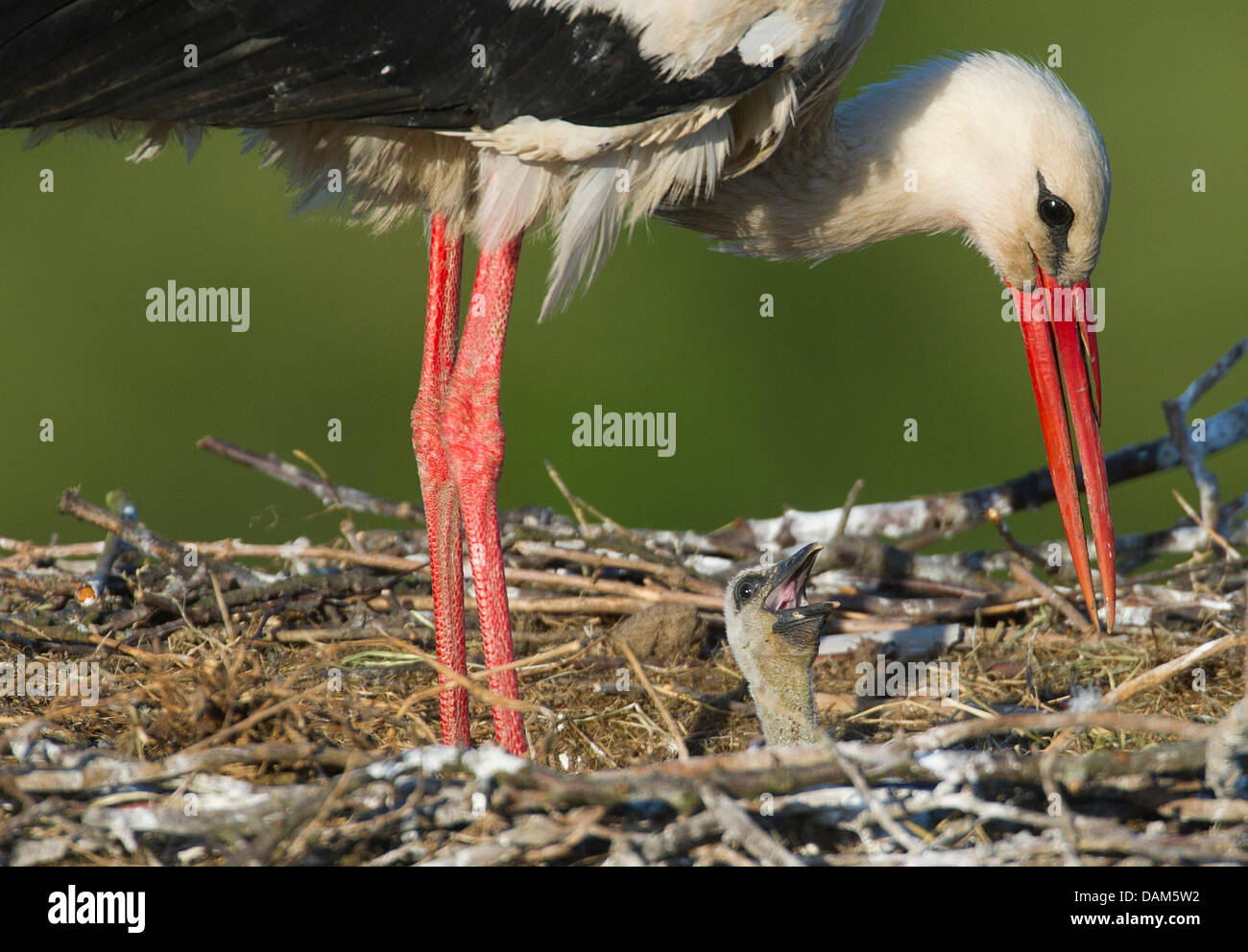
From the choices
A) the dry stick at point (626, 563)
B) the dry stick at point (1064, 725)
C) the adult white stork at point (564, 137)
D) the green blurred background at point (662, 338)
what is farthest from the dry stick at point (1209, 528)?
the green blurred background at point (662, 338)

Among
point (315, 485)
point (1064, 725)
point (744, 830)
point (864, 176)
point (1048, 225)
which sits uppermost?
point (864, 176)

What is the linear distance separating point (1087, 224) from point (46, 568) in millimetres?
2287

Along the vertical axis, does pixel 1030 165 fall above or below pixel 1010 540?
above

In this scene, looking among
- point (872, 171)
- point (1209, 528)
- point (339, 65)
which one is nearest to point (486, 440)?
point (339, 65)

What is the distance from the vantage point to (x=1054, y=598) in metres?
3.00

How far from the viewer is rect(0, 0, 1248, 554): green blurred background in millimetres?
6832

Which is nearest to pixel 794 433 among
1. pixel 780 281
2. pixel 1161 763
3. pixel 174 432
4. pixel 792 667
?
pixel 780 281

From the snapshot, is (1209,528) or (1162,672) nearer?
(1162,672)

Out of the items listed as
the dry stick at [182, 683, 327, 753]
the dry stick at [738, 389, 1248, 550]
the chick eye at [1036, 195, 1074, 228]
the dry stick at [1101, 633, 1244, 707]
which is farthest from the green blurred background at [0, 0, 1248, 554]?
the dry stick at [182, 683, 327, 753]

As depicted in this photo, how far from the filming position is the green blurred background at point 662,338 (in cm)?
683

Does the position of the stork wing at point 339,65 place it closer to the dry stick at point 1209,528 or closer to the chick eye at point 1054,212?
the chick eye at point 1054,212

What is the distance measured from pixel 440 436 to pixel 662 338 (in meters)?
4.73

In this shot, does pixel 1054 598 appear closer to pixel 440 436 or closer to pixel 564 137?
pixel 440 436

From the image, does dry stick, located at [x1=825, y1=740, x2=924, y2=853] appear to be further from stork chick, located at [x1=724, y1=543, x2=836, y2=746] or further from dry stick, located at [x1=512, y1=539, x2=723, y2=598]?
dry stick, located at [x1=512, y1=539, x2=723, y2=598]
